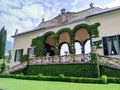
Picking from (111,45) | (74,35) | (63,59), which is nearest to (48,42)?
(74,35)

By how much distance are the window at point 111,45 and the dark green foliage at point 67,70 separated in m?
3.19

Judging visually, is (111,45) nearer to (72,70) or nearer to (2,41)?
(72,70)

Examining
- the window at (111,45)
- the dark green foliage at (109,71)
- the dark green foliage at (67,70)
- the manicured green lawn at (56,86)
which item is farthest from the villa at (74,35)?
the manicured green lawn at (56,86)

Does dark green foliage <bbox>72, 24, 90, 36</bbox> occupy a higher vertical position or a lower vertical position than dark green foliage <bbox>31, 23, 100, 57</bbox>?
higher

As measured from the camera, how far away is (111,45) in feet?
51.2

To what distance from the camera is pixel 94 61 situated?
13414 millimetres

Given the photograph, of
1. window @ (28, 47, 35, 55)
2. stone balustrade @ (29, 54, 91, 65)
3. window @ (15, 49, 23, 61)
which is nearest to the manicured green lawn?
stone balustrade @ (29, 54, 91, 65)

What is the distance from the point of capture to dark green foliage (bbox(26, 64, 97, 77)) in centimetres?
1354

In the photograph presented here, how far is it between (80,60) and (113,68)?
3.18m

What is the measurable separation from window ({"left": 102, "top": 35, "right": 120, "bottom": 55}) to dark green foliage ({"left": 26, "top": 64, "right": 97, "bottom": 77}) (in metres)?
3.19

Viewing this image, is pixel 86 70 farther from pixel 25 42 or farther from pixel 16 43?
pixel 16 43

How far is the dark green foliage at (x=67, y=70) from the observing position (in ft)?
44.4

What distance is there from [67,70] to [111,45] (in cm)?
526

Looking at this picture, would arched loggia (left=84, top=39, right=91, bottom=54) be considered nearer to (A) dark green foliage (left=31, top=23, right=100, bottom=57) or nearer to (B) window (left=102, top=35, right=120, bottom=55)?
(A) dark green foliage (left=31, top=23, right=100, bottom=57)
